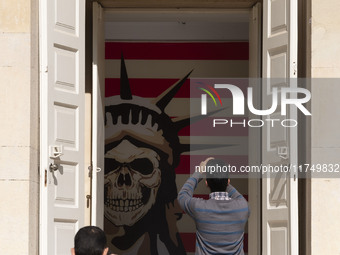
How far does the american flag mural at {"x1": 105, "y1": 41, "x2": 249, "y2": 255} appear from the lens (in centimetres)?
1110

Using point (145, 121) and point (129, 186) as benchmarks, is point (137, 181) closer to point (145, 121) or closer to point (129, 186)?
point (129, 186)

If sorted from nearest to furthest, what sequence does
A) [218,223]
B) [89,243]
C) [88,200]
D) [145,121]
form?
[89,243] < [218,223] < [88,200] < [145,121]

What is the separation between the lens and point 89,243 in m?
4.69

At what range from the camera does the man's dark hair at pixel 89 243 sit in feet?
15.3

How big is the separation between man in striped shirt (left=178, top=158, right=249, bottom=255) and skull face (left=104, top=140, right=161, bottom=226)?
5312 millimetres

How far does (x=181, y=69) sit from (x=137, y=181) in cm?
129

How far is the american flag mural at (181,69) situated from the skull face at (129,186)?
31 cm

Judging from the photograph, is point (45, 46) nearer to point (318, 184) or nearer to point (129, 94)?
point (318, 184)

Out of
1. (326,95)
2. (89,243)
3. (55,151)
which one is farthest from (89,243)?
(326,95)

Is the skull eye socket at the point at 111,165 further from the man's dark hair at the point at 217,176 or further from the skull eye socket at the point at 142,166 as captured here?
the man's dark hair at the point at 217,176

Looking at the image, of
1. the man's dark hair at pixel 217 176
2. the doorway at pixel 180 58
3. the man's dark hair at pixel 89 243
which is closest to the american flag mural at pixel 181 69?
the doorway at pixel 180 58

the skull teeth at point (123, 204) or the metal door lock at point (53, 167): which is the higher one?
the metal door lock at point (53, 167)

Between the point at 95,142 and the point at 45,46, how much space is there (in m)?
1.40

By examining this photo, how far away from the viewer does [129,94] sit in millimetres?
11141
